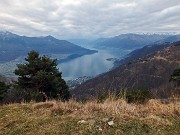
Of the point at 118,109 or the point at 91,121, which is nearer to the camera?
the point at 91,121

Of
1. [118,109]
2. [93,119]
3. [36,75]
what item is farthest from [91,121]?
[36,75]

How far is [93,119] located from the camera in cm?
537

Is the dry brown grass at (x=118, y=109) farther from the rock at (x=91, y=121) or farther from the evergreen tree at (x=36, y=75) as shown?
the evergreen tree at (x=36, y=75)

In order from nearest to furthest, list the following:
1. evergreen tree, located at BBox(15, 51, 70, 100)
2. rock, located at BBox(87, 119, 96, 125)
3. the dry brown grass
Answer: rock, located at BBox(87, 119, 96, 125) → the dry brown grass → evergreen tree, located at BBox(15, 51, 70, 100)

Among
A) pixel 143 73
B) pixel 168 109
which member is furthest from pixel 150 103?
pixel 143 73

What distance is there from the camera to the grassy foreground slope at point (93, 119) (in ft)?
16.0

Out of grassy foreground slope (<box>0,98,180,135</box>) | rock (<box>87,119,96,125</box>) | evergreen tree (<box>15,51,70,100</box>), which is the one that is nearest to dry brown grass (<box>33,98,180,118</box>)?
grassy foreground slope (<box>0,98,180,135</box>)

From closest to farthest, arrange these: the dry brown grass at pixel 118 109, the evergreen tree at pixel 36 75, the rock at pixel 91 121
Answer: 1. the rock at pixel 91 121
2. the dry brown grass at pixel 118 109
3. the evergreen tree at pixel 36 75

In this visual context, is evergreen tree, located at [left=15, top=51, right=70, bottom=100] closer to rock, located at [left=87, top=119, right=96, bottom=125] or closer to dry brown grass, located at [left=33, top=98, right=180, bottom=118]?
dry brown grass, located at [left=33, top=98, right=180, bottom=118]

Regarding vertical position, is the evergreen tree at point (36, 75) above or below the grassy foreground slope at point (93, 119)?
below

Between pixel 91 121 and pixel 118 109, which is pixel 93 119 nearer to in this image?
pixel 91 121

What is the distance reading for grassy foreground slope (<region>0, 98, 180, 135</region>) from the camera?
16.0ft

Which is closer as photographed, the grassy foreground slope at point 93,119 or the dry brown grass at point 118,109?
the grassy foreground slope at point 93,119

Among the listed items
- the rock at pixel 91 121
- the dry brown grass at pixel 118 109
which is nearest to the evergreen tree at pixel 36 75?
the dry brown grass at pixel 118 109
